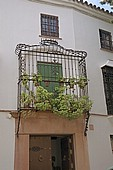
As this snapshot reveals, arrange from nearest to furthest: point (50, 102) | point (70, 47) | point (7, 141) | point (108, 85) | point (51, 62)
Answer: point (7, 141) < point (50, 102) < point (51, 62) < point (70, 47) < point (108, 85)

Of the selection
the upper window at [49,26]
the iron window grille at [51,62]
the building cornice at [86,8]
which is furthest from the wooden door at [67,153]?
the building cornice at [86,8]

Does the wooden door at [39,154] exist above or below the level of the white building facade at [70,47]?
below

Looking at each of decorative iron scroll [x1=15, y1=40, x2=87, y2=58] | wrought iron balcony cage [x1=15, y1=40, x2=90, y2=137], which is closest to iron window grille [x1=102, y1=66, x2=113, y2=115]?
wrought iron balcony cage [x1=15, y1=40, x2=90, y2=137]

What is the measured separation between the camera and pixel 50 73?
1073cm

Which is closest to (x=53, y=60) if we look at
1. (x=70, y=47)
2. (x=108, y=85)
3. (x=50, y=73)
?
(x=50, y=73)

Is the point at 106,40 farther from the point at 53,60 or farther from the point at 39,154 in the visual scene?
the point at 39,154

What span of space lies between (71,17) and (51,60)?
280cm

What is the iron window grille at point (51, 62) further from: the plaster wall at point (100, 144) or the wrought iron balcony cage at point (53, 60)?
the plaster wall at point (100, 144)

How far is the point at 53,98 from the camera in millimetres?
9539

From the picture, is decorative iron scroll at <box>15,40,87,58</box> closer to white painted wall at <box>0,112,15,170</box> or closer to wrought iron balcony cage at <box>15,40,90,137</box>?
wrought iron balcony cage at <box>15,40,90,137</box>

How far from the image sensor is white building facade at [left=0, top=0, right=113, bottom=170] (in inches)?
378

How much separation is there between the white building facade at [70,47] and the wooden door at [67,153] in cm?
62

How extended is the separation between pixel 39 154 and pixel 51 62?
13.2 feet

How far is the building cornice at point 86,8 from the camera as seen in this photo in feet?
40.0
